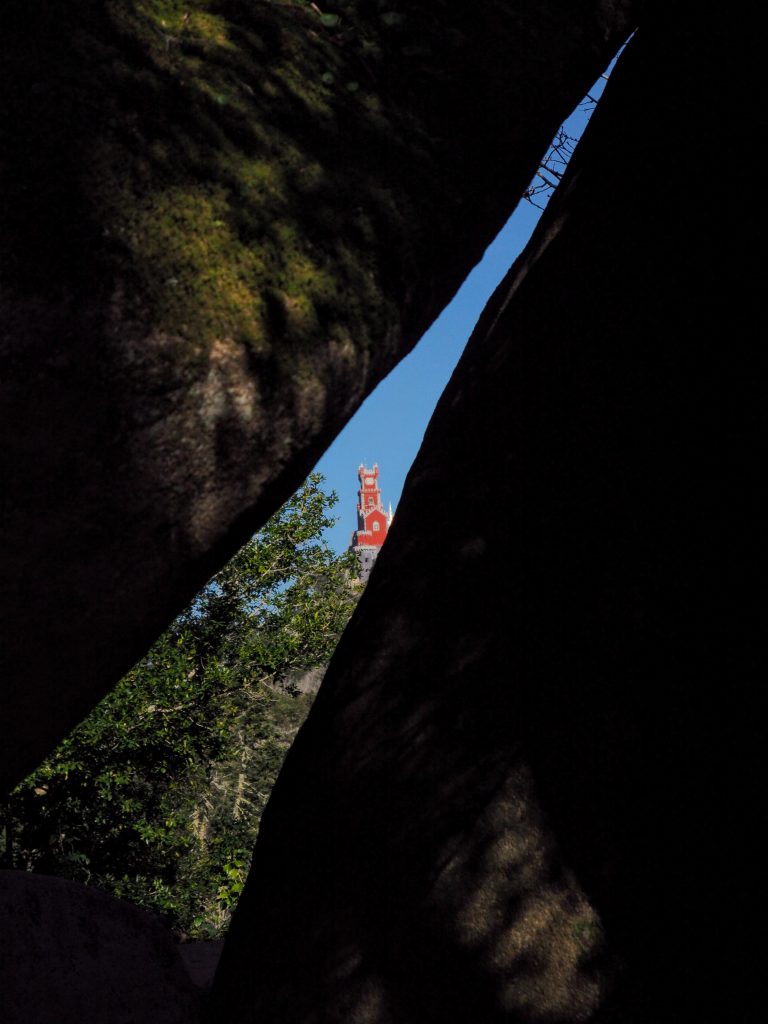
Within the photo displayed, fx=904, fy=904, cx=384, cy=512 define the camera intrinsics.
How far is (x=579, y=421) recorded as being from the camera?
4047 mm

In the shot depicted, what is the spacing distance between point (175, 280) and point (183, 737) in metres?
10.7

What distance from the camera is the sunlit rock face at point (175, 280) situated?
2.42m

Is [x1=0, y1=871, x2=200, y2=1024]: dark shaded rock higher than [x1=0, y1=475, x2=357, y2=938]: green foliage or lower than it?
higher

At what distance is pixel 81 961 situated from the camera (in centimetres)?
442

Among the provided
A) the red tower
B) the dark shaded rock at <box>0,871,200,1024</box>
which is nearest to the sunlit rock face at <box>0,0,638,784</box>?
the dark shaded rock at <box>0,871,200,1024</box>

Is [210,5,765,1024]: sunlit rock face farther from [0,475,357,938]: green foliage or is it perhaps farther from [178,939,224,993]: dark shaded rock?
[0,475,357,938]: green foliage

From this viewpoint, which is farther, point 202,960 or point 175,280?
point 202,960

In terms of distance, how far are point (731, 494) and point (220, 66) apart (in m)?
2.51

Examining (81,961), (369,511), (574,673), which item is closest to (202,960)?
(81,961)

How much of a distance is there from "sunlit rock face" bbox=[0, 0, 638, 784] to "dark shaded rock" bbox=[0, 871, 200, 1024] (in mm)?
2035

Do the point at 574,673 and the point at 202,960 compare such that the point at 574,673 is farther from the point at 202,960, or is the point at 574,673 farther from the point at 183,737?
the point at 183,737

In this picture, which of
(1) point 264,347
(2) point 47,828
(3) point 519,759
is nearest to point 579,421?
(3) point 519,759

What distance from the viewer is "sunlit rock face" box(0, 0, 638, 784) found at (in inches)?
95.1

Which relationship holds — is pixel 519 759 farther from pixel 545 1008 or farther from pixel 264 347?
pixel 264 347
